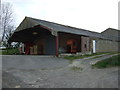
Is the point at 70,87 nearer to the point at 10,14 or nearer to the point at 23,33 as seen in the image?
the point at 23,33

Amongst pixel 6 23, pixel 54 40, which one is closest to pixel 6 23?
pixel 6 23

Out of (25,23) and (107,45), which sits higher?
(25,23)

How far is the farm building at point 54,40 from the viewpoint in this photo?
18.8m

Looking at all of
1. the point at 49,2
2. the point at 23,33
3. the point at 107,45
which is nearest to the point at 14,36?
the point at 23,33

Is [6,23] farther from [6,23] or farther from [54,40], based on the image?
[54,40]

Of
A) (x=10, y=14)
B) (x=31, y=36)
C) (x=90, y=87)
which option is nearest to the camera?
(x=90, y=87)

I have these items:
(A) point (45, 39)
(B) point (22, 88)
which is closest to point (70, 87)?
(B) point (22, 88)

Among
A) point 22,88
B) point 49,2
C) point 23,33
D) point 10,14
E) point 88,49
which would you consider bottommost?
point 22,88

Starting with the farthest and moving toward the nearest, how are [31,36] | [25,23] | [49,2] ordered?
[31,36]
[25,23]
[49,2]

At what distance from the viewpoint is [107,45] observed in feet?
73.2

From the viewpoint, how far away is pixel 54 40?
20.5 meters

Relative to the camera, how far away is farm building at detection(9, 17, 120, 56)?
18.8m

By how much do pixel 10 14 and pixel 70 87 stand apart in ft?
126

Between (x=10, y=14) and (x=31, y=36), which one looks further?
(x=10, y=14)
